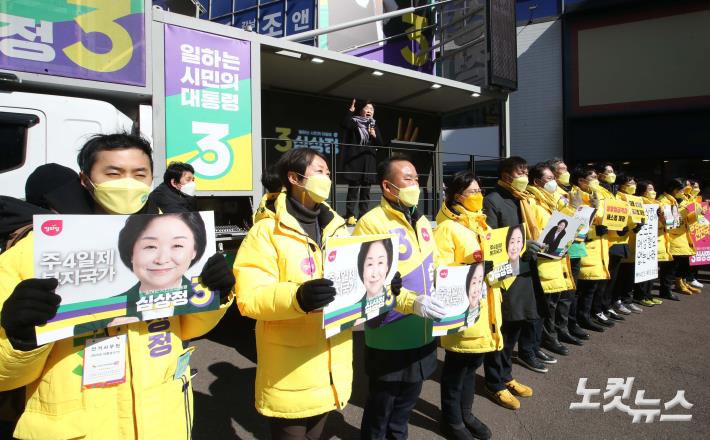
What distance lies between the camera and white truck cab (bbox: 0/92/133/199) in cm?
338

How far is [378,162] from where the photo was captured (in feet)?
28.9

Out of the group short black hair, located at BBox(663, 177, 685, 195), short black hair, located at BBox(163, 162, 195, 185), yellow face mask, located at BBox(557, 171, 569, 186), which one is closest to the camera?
short black hair, located at BBox(163, 162, 195, 185)

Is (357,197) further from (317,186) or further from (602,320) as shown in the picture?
(317,186)

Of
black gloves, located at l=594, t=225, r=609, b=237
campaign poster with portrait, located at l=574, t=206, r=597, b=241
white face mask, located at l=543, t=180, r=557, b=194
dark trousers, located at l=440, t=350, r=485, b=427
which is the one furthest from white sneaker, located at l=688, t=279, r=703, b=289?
dark trousers, located at l=440, t=350, r=485, b=427

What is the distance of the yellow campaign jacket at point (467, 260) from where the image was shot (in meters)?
3.11

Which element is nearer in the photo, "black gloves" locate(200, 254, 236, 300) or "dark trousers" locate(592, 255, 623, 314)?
"black gloves" locate(200, 254, 236, 300)

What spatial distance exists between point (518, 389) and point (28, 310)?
12.7 feet

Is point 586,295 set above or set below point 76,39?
below

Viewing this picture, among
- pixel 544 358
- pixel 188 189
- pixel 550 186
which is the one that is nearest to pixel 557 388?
pixel 544 358

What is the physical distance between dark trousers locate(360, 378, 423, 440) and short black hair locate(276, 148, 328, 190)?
138 cm

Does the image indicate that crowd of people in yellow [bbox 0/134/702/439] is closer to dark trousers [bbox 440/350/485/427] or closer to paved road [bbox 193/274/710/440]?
dark trousers [bbox 440/350/485/427]

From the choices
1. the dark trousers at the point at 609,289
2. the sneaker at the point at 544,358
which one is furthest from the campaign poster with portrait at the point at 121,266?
the dark trousers at the point at 609,289

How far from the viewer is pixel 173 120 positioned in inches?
163

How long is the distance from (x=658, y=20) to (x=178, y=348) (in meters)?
16.5
